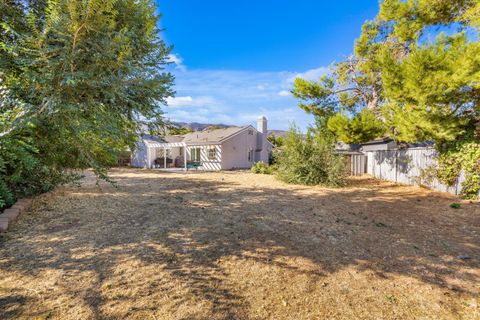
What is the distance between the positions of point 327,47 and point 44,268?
1885 centimetres

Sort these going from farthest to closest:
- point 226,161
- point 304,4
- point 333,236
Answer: point 226,161 → point 304,4 → point 333,236

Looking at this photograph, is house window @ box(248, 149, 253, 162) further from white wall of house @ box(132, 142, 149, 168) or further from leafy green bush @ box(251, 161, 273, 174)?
white wall of house @ box(132, 142, 149, 168)

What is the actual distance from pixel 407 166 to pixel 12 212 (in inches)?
575

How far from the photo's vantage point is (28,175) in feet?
21.3

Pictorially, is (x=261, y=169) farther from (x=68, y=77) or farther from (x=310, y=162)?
(x=68, y=77)

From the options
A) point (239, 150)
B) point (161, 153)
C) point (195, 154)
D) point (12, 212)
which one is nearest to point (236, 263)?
point (12, 212)

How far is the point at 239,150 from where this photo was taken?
24.1 meters

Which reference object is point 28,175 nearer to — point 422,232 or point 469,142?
point 422,232

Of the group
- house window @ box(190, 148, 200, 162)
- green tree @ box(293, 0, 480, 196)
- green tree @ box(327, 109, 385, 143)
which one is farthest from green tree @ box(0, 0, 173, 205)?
house window @ box(190, 148, 200, 162)

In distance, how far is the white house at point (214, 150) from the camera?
2261 cm

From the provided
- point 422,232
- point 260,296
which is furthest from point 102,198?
point 422,232

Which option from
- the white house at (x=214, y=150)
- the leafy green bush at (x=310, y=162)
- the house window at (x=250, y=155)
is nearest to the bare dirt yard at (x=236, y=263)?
the leafy green bush at (x=310, y=162)

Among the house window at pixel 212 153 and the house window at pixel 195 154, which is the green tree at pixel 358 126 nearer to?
the house window at pixel 212 153

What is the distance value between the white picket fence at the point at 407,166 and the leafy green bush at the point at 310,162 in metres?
2.83
